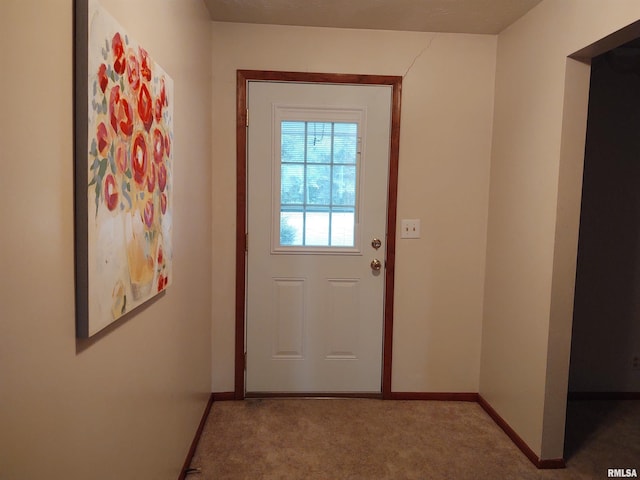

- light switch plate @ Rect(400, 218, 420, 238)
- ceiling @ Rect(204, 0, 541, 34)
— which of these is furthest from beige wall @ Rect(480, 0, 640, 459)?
light switch plate @ Rect(400, 218, 420, 238)

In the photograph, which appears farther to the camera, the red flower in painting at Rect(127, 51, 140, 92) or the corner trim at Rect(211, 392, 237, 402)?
the corner trim at Rect(211, 392, 237, 402)

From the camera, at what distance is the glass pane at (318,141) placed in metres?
2.44

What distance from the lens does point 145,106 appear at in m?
1.20

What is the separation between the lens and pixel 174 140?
1.59 meters

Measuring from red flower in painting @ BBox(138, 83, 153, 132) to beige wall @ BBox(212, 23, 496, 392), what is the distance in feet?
3.88

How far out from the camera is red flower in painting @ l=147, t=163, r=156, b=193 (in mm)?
1248

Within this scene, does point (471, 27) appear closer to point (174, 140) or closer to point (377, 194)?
point (377, 194)

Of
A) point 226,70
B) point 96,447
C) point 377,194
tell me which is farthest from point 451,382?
point 226,70

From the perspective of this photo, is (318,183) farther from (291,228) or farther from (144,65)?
(144,65)

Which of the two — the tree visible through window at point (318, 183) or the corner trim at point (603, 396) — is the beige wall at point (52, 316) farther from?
the corner trim at point (603, 396)

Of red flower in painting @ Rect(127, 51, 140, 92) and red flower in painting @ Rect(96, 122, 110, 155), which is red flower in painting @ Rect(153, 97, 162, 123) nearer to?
red flower in painting @ Rect(127, 51, 140, 92)

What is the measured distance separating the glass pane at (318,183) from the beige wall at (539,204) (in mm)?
1026

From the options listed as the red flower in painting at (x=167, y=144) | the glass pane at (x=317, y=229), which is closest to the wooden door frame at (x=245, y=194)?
the glass pane at (x=317, y=229)

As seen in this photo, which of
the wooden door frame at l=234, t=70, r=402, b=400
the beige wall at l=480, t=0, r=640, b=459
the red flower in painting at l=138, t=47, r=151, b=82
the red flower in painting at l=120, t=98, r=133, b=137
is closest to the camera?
the red flower in painting at l=120, t=98, r=133, b=137
